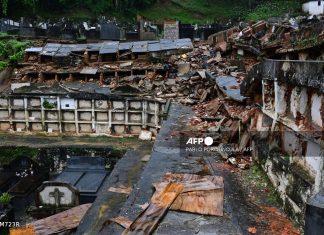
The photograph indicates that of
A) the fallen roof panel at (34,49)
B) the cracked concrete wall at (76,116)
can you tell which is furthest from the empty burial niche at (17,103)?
the fallen roof panel at (34,49)

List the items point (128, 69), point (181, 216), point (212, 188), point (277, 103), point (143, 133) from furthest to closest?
point (128, 69) < point (143, 133) < point (277, 103) < point (212, 188) < point (181, 216)

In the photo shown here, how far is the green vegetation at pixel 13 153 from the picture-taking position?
1388 cm

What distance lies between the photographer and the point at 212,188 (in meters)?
5.46

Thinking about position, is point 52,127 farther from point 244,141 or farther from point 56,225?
point 244,141

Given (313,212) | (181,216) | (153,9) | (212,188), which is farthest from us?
(153,9)

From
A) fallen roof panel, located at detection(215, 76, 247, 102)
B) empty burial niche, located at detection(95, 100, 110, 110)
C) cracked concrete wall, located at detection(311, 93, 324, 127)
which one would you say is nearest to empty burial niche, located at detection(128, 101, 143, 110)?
empty burial niche, located at detection(95, 100, 110, 110)

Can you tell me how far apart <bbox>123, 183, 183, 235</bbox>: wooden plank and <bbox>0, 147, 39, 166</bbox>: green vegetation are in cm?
938

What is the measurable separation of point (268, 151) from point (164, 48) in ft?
46.2

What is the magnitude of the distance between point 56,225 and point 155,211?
159 inches

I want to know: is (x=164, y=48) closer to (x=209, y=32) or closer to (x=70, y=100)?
(x=70, y=100)

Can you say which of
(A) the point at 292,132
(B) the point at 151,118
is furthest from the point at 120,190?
(B) the point at 151,118

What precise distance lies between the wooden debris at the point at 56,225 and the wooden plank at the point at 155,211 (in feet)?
10.9

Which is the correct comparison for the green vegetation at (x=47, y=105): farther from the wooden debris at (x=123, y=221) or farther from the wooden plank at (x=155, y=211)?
the wooden debris at (x=123, y=221)

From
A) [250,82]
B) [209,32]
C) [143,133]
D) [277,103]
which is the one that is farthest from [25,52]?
[277,103]
